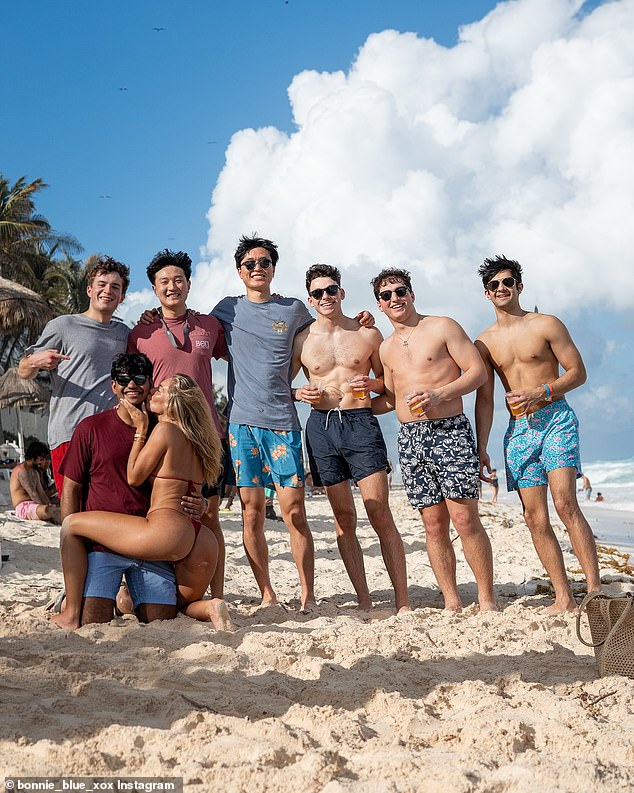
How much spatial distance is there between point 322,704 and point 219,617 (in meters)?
1.29

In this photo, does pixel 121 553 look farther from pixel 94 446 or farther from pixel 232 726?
pixel 232 726

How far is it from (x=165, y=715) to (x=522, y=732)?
1218mm

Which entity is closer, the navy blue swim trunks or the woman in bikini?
the woman in bikini

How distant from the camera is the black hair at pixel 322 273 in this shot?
5.17 m

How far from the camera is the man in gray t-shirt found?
16.2 feet

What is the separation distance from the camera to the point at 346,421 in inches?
197

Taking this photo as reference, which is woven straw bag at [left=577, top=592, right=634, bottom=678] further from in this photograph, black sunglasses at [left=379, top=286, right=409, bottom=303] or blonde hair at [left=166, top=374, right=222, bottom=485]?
black sunglasses at [left=379, top=286, right=409, bottom=303]

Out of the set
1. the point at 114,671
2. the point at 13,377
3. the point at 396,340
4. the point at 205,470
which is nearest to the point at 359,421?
the point at 396,340

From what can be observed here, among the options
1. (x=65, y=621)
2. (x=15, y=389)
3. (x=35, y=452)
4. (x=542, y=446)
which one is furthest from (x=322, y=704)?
(x=15, y=389)

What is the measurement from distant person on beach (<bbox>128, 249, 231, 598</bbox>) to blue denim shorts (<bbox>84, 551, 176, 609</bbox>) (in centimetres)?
65

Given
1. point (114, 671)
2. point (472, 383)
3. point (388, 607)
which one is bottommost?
point (388, 607)

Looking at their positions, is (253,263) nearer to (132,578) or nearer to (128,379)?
(128,379)

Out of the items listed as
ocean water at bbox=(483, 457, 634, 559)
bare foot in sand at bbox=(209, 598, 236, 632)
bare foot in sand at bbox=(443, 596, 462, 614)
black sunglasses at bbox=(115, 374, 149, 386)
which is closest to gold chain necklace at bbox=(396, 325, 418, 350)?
bare foot in sand at bbox=(443, 596, 462, 614)

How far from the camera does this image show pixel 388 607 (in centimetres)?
517
